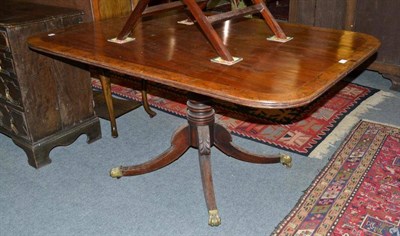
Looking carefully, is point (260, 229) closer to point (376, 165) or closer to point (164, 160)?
point (164, 160)

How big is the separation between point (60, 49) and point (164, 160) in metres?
0.79

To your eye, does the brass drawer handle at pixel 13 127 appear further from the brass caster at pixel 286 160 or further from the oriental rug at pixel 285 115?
the brass caster at pixel 286 160

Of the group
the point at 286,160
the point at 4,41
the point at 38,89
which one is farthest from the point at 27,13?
the point at 286,160

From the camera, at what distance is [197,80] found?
1.37 m

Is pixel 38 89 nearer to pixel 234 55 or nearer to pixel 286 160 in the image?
pixel 234 55

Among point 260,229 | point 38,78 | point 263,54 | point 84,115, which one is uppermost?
point 263,54

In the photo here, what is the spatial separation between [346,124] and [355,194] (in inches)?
30.9

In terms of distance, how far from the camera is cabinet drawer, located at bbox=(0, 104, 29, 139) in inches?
91.4

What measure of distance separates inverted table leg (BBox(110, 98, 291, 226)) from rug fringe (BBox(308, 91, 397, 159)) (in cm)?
28

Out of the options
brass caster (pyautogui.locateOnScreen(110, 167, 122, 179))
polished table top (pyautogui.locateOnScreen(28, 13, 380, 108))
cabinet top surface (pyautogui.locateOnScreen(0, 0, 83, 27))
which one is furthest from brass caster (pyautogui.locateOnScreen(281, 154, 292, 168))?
cabinet top surface (pyautogui.locateOnScreen(0, 0, 83, 27))

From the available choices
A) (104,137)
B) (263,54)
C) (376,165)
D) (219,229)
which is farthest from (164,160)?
(376,165)

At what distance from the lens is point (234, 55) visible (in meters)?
1.60

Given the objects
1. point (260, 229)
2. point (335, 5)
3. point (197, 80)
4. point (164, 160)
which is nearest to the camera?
point (197, 80)

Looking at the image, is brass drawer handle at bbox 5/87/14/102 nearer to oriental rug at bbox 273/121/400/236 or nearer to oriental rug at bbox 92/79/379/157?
oriental rug at bbox 92/79/379/157
